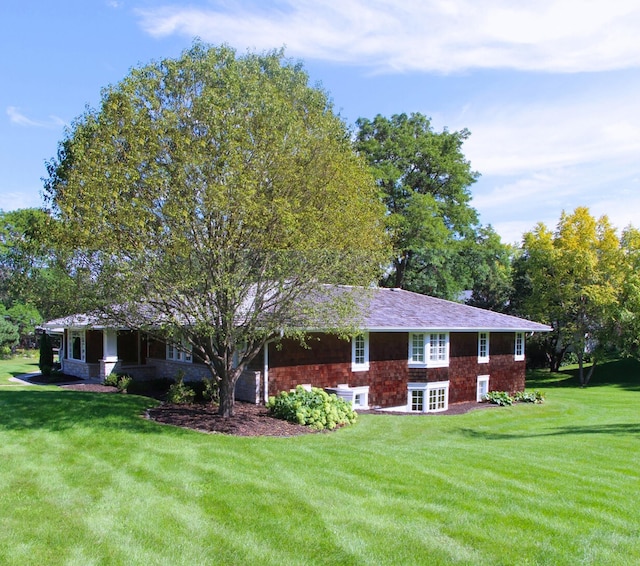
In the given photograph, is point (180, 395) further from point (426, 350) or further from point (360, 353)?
point (426, 350)

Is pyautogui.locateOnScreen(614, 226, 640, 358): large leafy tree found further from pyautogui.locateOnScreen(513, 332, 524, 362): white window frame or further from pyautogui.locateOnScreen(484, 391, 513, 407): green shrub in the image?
pyautogui.locateOnScreen(484, 391, 513, 407): green shrub

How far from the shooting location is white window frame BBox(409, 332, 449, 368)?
23.2m

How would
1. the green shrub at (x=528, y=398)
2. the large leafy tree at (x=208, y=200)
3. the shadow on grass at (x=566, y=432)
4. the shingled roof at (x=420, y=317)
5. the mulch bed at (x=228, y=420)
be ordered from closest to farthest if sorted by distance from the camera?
the large leafy tree at (x=208, y=200) → the mulch bed at (x=228, y=420) → the shadow on grass at (x=566, y=432) → the shingled roof at (x=420, y=317) → the green shrub at (x=528, y=398)

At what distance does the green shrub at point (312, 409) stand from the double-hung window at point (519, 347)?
1349cm

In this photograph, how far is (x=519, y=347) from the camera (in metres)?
27.9

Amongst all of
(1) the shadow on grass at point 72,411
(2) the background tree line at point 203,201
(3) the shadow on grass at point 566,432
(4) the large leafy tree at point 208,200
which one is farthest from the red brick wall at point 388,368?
(3) the shadow on grass at point 566,432

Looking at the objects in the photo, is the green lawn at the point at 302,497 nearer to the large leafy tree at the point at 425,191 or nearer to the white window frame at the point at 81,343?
the white window frame at the point at 81,343

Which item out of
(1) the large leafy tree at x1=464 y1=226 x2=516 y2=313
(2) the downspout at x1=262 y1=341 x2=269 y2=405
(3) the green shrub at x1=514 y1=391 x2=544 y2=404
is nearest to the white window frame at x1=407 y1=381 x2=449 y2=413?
(3) the green shrub at x1=514 y1=391 x2=544 y2=404

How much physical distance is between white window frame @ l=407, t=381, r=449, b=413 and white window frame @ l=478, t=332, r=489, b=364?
296cm

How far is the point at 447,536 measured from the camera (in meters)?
6.91

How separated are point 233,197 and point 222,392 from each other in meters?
5.74

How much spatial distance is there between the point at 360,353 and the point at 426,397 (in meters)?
3.88

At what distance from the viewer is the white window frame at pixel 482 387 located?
2559 cm

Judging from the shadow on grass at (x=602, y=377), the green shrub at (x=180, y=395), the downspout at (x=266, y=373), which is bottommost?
the shadow on grass at (x=602, y=377)
